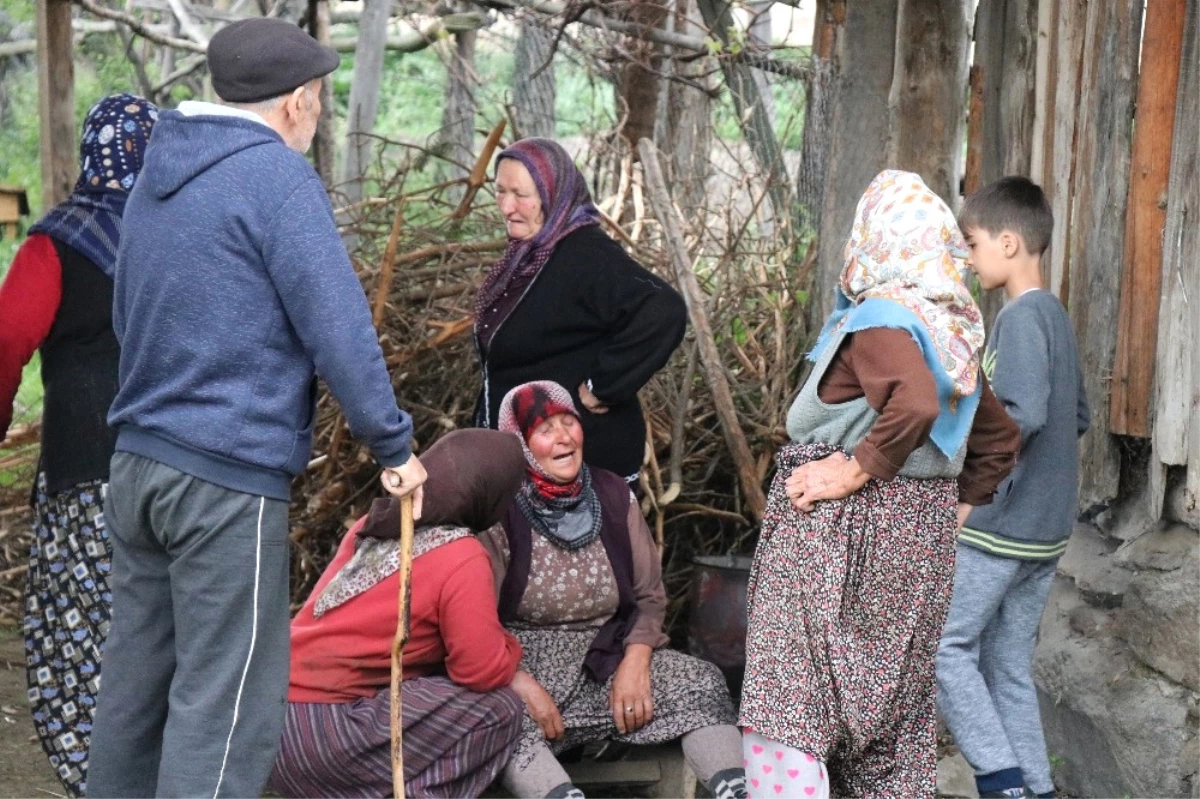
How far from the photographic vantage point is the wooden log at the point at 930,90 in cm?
470

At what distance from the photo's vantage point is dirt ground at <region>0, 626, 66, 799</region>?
4.45m

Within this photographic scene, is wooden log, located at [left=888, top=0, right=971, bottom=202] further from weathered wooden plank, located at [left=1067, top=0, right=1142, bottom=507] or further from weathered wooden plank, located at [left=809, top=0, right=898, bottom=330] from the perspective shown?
weathered wooden plank, located at [left=1067, top=0, right=1142, bottom=507]

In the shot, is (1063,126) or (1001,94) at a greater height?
(1001,94)

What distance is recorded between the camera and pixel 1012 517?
3889mm

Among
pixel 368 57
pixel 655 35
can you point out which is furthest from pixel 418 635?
pixel 368 57

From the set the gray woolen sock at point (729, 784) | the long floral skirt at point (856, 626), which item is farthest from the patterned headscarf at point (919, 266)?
the gray woolen sock at point (729, 784)

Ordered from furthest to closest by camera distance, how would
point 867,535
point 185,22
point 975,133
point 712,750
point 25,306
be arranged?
point 185,22 → point 975,133 → point 712,750 → point 25,306 → point 867,535

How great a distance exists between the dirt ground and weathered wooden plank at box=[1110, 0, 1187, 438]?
3.24m

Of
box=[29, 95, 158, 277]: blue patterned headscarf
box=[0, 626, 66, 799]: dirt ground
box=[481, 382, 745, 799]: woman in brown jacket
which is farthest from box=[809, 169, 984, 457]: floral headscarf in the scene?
box=[0, 626, 66, 799]: dirt ground

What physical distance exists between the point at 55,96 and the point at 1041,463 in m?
4.48

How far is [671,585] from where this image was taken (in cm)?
552

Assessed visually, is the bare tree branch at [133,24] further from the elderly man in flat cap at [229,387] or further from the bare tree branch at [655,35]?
the elderly man in flat cap at [229,387]

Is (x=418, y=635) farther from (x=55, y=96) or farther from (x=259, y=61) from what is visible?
(x=55, y=96)

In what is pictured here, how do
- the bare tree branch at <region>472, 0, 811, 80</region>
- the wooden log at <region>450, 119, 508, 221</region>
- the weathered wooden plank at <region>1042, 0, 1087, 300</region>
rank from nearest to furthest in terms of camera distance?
the weathered wooden plank at <region>1042, 0, 1087, 300</region> → the wooden log at <region>450, 119, 508, 221</region> → the bare tree branch at <region>472, 0, 811, 80</region>
